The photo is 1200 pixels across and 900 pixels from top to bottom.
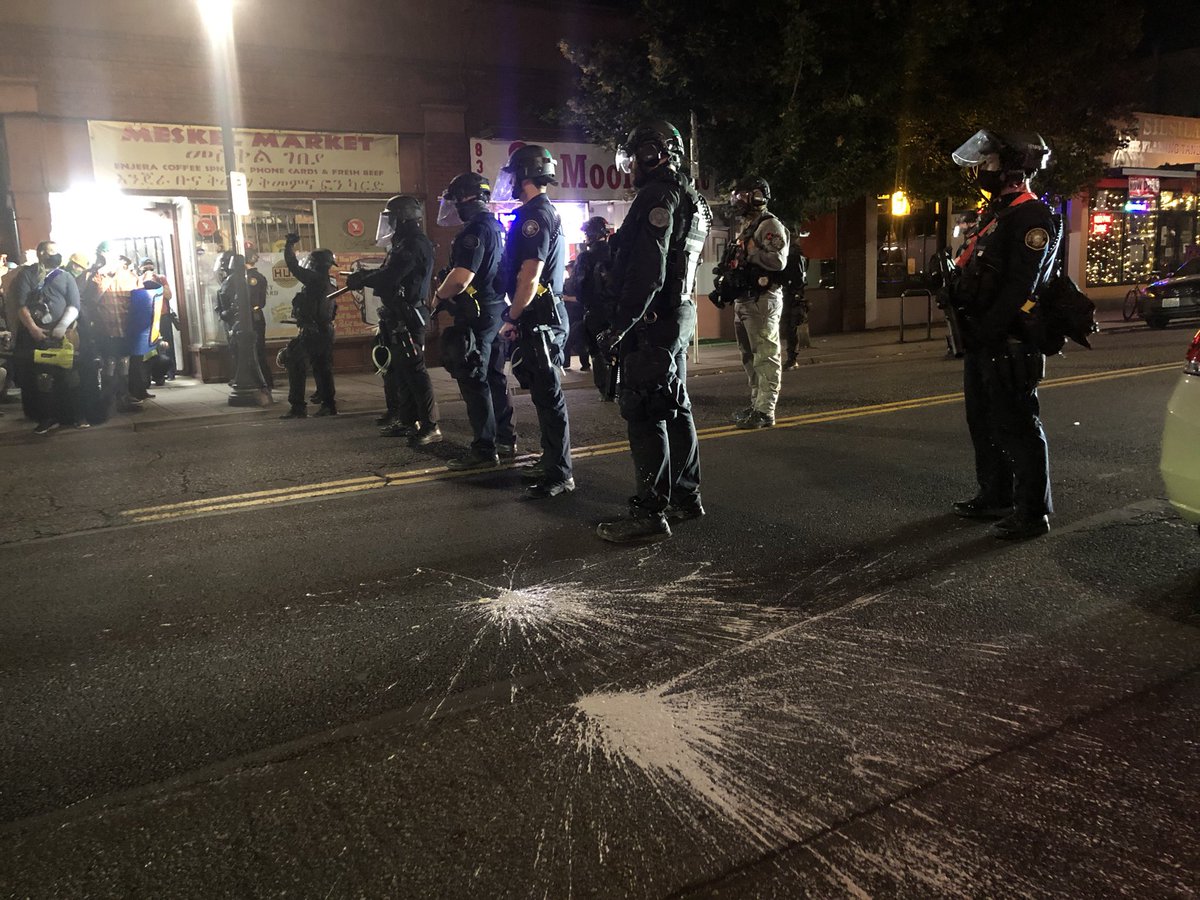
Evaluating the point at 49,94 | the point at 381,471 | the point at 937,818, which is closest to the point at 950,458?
the point at 381,471

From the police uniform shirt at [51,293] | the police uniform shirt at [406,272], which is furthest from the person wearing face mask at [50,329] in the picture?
the police uniform shirt at [406,272]

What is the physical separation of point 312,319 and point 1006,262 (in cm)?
688

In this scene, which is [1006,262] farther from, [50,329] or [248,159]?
[248,159]

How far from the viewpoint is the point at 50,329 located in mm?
9805

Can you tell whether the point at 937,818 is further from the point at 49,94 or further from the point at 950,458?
the point at 49,94

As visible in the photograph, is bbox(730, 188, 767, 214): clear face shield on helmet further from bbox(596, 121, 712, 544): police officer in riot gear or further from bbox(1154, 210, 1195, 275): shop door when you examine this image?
bbox(1154, 210, 1195, 275): shop door

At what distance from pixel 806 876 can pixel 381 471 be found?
17.7 feet

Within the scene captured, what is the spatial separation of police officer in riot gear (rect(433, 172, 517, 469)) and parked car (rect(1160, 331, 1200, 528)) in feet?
13.7

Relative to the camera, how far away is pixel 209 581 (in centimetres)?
479

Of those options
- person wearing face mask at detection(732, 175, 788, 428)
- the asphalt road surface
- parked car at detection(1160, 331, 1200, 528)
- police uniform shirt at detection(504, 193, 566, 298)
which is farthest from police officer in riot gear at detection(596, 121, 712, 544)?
person wearing face mask at detection(732, 175, 788, 428)

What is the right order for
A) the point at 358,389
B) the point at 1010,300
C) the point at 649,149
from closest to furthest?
the point at 1010,300
the point at 649,149
the point at 358,389

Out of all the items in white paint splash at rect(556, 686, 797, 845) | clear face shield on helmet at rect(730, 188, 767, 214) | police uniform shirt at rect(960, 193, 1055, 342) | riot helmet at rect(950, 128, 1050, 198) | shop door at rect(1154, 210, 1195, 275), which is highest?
shop door at rect(1154, 210, 1195, 275)

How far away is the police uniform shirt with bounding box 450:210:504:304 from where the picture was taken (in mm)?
6613

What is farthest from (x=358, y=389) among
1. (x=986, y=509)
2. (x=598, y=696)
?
(x=598, y=696)
